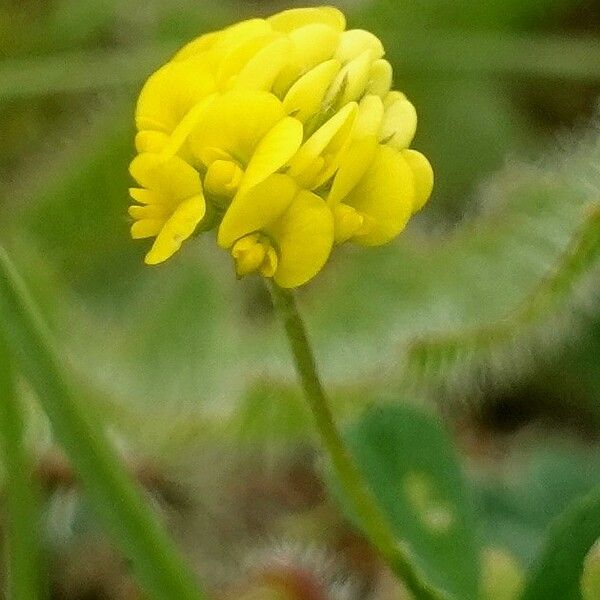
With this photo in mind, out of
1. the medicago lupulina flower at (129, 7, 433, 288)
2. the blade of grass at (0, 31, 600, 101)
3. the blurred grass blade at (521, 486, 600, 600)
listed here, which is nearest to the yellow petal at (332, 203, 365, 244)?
the medicago lupulina flower at (129, 7, 433, 288)

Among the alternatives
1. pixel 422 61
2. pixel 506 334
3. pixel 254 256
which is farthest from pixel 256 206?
pixel 422 61

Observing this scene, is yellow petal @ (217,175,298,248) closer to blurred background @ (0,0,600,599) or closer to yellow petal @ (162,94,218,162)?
yellow petal @ (162,94,218,162)

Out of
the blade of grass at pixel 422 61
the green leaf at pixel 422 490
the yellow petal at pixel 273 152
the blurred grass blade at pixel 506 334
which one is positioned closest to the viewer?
the yellow petal at pixel 273 152

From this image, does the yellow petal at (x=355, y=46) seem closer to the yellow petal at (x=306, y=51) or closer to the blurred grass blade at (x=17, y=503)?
the yellow petal at (x=306, y=51)

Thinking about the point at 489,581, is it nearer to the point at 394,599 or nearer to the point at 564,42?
the point at 394,599

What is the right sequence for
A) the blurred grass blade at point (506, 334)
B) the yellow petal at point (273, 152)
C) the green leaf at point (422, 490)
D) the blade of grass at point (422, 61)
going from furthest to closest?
the blade of grass at point (422, 61) < the blurred grass blade at point (506, 334) < the green leaf at point (422, 490) < the yellow petal at point (273, 152)

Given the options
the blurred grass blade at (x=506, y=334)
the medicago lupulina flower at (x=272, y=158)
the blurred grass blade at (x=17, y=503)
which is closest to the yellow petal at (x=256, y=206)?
Answer: the medicago lupulina flower at (x=272, y=158)

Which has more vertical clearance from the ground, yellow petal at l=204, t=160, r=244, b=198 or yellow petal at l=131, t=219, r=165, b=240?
yellow petal at l=204, t=160, r=244, b=198
